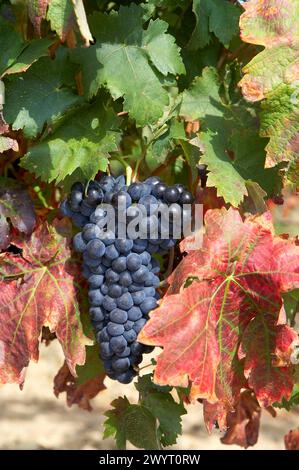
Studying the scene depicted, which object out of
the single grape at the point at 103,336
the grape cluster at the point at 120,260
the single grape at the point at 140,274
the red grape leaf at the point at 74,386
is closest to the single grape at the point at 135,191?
the grape cluster at the point at 120,260

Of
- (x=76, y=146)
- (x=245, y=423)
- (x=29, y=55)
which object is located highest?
(x=29, y=55)

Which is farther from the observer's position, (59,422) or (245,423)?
(59,422)

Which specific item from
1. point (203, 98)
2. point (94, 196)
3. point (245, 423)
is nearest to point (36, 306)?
point (94, 196)

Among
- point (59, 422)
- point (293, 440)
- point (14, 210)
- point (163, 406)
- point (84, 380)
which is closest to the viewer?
point (14, 210)

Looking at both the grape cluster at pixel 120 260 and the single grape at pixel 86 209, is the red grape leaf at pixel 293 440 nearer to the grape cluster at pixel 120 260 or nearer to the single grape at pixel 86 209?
the grape cluster at pixel 120 260

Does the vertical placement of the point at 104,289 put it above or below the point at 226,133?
below

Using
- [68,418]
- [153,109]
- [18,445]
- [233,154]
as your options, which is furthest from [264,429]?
[153,109]

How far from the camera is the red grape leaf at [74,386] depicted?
1.64 m

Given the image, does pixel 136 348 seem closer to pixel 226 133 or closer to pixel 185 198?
pixel 185 198

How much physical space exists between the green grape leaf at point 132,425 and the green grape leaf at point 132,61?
558mm

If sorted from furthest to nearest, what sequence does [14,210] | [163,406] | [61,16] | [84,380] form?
[84,380], [163,406], [14,210], [61,16]

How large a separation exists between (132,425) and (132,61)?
0.67m

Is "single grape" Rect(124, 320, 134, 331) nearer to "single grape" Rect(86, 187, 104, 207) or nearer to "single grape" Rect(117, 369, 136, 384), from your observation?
"single grape" Rect(117, 369, 136, 384)

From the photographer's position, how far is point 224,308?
113 cm
